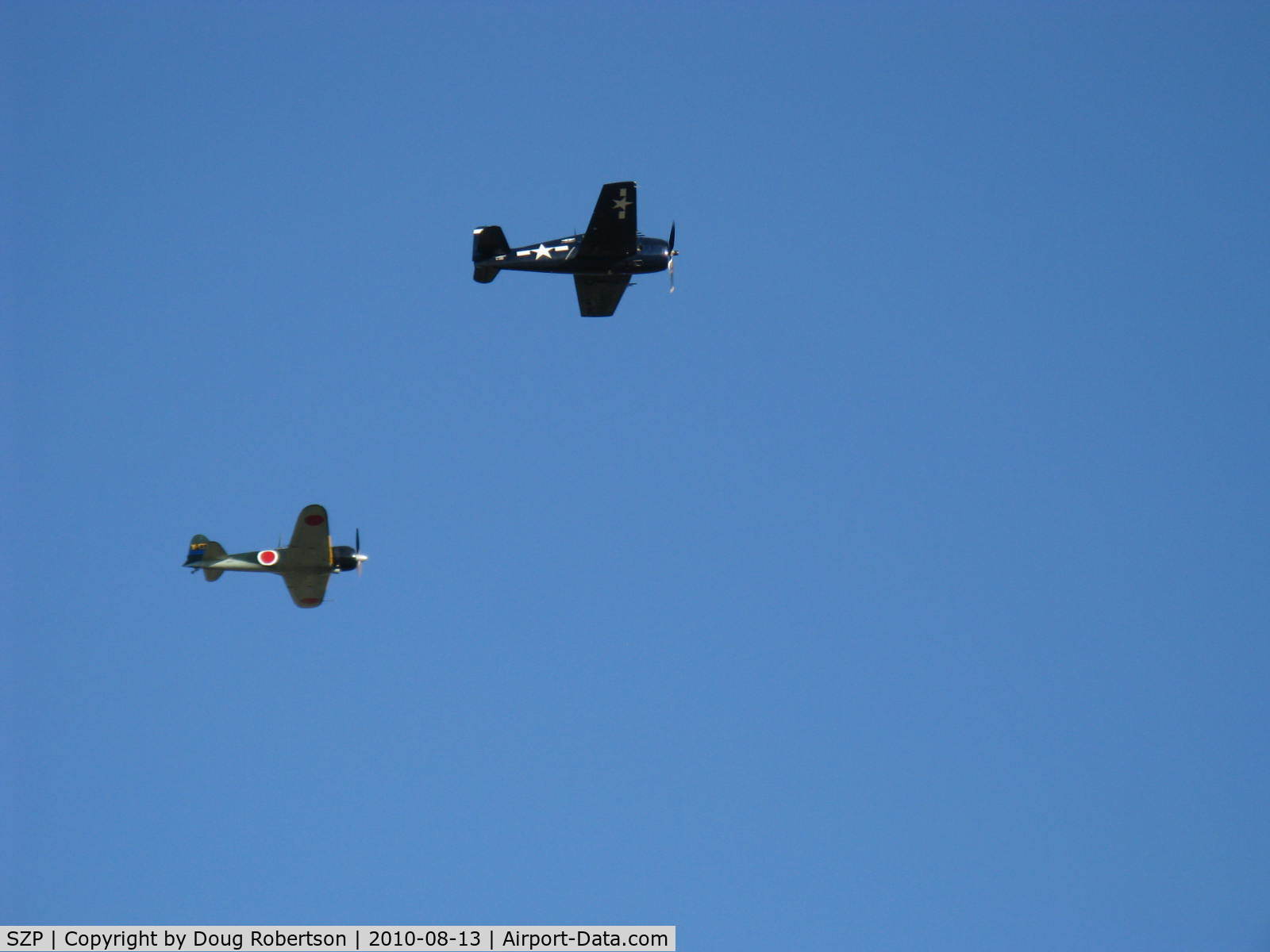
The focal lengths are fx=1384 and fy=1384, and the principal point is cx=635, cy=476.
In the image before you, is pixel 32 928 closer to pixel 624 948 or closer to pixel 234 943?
pixel 234 943

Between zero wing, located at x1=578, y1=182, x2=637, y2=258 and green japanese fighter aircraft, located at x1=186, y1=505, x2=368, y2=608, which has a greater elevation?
zero wing, located at x1=578, y1=182, x2=637, y2=258

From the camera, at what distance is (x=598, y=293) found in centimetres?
5119

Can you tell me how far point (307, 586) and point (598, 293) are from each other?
15.2m

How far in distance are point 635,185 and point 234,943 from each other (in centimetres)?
2745

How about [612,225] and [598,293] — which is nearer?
[612,225]

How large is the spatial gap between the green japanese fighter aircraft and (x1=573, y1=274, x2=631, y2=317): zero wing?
1196cm

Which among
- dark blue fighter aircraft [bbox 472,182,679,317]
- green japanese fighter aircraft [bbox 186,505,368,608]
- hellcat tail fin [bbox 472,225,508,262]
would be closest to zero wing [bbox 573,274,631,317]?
dark blue fighter aircraft [bbox 472,182,679,317]

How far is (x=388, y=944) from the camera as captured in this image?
134 feet

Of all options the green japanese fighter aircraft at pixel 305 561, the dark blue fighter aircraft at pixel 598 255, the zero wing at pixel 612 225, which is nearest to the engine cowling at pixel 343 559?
the green japanese fighter aircraft at pixel 305 561

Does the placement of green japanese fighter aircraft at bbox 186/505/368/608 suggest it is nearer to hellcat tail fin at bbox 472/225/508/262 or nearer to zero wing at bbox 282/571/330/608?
zero wing at bbox 282/571/330/608

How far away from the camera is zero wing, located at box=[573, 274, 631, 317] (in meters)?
50.3

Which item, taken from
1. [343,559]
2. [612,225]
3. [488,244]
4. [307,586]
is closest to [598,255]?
[612,225]

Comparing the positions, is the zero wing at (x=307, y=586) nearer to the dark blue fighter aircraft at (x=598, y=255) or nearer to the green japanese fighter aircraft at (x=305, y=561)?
the green japanese fighter aircraft at (x=305, y=561)

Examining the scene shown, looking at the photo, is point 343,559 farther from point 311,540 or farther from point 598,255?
point 598,255
